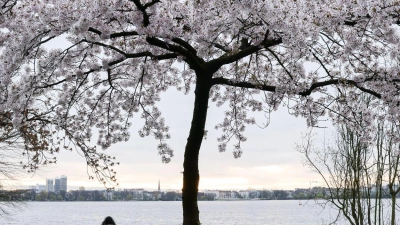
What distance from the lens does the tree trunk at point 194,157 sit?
8859 millimetres

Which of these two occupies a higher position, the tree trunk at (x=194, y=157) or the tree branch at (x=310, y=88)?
the tree branch at (x=310, y=88)

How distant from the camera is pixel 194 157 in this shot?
29.5ft

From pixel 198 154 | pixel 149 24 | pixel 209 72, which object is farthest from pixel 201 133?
pixel 149 24

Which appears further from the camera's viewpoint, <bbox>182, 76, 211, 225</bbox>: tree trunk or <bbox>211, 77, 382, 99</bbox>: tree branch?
<bbox>211, 77, 382, 99</bbox>: tree branch

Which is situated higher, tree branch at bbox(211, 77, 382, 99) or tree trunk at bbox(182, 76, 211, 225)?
tree branch at bbox(211, 77, 382, 99)

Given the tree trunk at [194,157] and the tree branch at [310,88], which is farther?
the tree branch at [310,88]

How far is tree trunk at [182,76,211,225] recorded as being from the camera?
29.1ft

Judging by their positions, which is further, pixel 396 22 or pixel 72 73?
pixel 72 73

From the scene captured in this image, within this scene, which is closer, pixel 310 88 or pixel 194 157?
pixel 194 157

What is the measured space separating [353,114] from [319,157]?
6.85 meters

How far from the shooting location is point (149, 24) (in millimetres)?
7184

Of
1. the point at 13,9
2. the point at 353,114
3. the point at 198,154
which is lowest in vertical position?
the point at 198,154

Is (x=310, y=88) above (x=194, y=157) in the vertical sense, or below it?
above

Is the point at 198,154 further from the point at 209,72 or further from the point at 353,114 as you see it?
the point at 353,114
